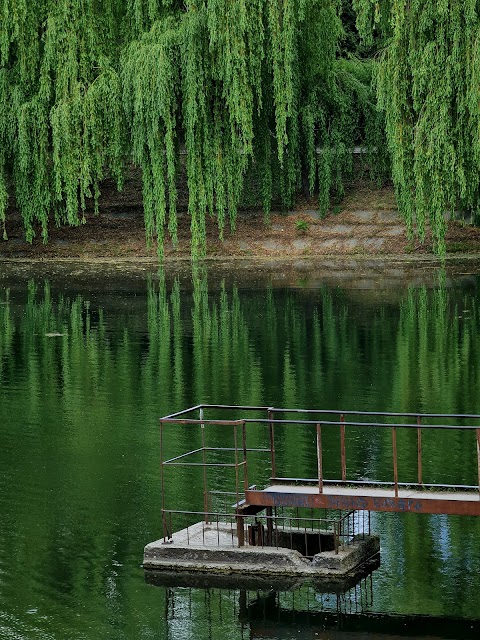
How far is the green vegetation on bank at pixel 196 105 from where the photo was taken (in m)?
30.6

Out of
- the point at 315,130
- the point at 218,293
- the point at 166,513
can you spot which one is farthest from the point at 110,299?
the point at 166,513

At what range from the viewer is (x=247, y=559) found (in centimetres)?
1280

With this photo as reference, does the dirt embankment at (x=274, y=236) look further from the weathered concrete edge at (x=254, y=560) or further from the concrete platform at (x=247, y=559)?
the weathered concrete edge at (x=254, y=560)

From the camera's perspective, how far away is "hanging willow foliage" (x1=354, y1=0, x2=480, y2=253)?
28797 mm

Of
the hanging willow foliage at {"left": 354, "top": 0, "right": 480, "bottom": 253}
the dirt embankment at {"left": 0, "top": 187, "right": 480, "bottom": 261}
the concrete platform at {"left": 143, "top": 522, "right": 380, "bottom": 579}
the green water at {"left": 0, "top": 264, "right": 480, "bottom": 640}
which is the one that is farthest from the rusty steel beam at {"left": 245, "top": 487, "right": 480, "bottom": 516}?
the dirt embankment at {"left": 0, "top": 187, "right": 480, "bottom": 261}

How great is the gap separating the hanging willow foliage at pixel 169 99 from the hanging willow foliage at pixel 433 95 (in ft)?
17.8

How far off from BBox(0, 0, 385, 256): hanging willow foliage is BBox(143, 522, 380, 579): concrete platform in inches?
884

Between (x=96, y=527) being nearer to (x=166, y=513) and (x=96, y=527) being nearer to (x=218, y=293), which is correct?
(x=166, y=513)

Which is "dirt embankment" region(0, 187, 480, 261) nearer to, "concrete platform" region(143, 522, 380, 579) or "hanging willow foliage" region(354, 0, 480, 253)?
"hanging willow foliage" region(354, 0, 480, 253)

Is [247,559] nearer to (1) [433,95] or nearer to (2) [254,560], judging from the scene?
(2) [254,560]

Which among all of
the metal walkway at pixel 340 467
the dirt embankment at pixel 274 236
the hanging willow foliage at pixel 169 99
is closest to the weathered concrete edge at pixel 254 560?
the metal walkway at pixel 340 467

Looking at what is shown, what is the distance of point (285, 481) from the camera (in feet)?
48.1

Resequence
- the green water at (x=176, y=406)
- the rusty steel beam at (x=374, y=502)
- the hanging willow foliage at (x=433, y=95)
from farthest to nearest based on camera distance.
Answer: the hanging willow foliage at (x=433, y=95) → the rusty steel beam at (x=374, y=502) → the green water at (x=176, y=406)

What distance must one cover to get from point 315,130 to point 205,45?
25.2ft
